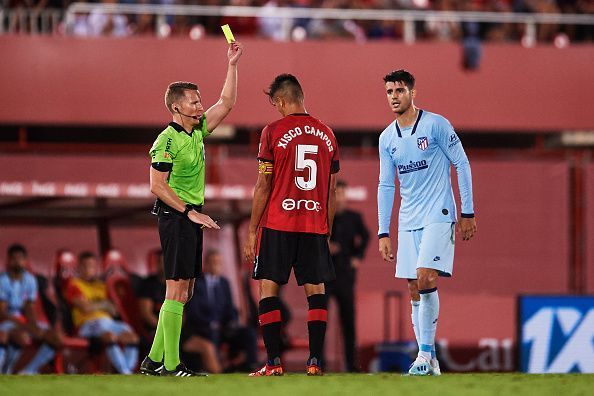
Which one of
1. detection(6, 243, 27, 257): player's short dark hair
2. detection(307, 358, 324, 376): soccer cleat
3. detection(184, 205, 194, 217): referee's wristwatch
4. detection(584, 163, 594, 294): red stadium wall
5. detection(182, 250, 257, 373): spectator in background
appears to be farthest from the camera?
detection(584, 163, 594, 294): red stadium wall

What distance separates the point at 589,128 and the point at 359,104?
3.92 metres

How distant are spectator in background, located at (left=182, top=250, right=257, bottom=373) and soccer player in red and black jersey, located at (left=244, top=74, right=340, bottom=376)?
19.1ft

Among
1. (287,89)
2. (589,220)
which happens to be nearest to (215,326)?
(287,89)

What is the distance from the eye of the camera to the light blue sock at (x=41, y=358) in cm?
1569

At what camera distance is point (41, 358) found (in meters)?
15.7

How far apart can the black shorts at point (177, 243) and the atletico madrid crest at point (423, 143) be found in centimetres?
188

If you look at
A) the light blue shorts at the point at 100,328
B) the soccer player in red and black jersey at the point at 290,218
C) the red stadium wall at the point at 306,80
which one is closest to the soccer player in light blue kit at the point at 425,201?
the soccer player in red and black jersey at the point at 290,218

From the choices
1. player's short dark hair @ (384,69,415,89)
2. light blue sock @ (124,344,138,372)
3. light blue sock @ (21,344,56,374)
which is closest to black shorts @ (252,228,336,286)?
player's short dark hair @ (384,69,415,89)

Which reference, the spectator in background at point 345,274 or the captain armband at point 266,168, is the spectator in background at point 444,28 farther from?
the captain armband at point 266,168

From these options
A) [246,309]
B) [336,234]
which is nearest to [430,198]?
[336,234]

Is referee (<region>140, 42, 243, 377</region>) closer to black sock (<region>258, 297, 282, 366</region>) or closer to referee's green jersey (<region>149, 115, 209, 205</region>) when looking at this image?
referee's green jersey (<region>149, 115, 209, 205</region>)

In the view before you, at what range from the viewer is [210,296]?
608 inches

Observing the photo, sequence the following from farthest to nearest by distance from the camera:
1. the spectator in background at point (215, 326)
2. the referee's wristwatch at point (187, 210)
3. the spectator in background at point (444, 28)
Result: the spectator in background at point (444, 28), the spectator in background at point (215, 326), the referee's wristwatch at point (187, 210)

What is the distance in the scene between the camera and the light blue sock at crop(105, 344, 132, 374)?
50.4ft
